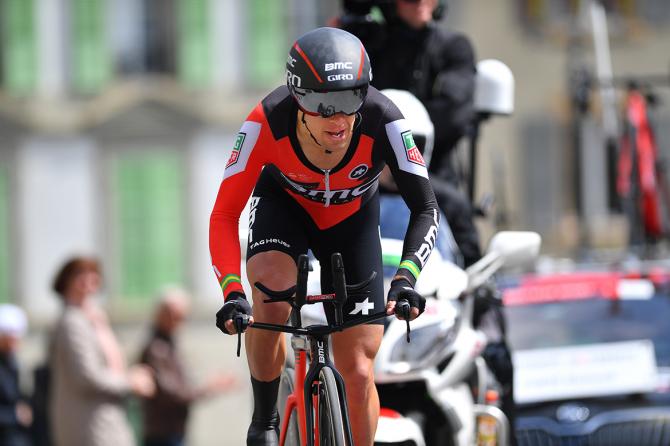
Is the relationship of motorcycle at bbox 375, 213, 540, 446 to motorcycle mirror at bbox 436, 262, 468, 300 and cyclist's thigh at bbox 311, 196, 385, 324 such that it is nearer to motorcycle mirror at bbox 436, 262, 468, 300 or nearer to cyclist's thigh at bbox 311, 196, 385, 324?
motorcycle mirror at bbox 436, 262, 468, 300

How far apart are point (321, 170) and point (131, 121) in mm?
21861

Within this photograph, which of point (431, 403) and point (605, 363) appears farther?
point (605, 363)

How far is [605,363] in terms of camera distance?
931 cm

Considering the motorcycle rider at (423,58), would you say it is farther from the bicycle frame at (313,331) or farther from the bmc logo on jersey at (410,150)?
the bicycle frame at (313,331)

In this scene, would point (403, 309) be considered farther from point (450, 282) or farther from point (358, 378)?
point (450, 282)

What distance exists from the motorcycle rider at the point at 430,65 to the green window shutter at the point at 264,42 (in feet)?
59.2

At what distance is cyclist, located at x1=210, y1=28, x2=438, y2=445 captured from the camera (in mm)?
6238

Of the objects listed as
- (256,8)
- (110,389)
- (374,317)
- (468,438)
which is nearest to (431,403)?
(468,438)

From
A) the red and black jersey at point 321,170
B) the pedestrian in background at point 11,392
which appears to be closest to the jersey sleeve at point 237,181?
the red and black jersey at point 321,170

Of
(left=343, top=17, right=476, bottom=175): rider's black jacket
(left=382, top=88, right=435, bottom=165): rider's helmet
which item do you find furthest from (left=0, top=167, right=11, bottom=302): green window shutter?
(left=382, top=88, right=435, bottom=165): rider's helmet

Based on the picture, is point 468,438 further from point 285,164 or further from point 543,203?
point 543,203

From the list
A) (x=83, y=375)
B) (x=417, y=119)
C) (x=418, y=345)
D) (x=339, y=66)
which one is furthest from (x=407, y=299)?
(x=83, y=375)

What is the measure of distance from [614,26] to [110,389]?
65.9ft

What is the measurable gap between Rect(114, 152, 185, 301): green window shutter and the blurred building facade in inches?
0.8
